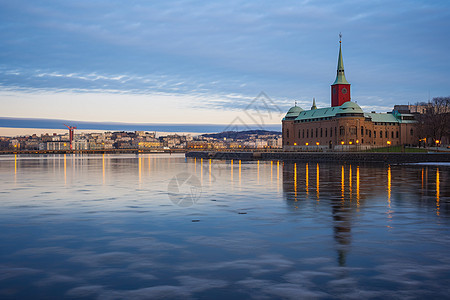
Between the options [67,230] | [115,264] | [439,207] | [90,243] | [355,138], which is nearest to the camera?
[115,264]

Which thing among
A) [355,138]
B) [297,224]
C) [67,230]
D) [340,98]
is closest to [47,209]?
[67,230]

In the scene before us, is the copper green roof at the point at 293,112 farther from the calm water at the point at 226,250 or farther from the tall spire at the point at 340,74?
the calm water at the point at 226,250

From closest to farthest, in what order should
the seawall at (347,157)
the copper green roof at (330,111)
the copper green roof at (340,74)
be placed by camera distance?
the seawall at (347,157) < the copper green roof at (330,111) < the copper green roof at (340,74)

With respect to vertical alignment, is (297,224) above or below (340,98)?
below

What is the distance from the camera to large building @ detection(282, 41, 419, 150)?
14050 centimetres

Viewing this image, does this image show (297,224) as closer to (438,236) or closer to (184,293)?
(438,236)

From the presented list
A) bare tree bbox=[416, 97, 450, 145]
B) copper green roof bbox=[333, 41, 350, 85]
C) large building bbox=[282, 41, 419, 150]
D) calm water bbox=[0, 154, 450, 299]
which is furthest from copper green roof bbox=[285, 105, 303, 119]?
calm water bbox=[0, 154, 450, 299]

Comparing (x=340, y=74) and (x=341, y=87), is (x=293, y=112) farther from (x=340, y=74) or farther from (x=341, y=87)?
(x=340, y=74)

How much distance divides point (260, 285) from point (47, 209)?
553 inches

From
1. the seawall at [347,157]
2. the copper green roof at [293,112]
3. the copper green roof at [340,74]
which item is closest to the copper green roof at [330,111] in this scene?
the copper green roof at [293,112]

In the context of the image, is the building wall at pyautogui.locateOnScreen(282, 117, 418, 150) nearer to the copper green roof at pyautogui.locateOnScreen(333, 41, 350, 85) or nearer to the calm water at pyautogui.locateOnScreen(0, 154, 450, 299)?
the copper green roof at pyautogui.locateOnScreen(333, 41, 350, 85)

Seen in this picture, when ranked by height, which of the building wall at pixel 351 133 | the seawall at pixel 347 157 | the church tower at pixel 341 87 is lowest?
the seawall at pixel 347 157

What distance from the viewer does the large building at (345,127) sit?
140500 mm

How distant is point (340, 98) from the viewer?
6275 inches
